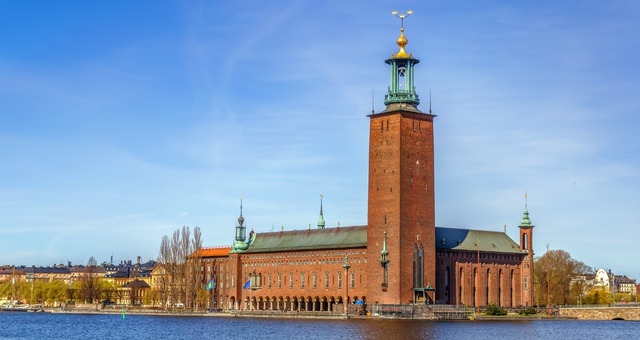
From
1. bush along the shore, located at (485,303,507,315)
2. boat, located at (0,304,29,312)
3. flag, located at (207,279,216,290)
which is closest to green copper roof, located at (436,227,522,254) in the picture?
bush along the shore, located at (485,303,507,315)

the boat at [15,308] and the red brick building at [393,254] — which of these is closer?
the red brick building at [393,254]

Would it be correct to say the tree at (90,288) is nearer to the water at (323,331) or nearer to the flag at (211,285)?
the flag at (211,285)

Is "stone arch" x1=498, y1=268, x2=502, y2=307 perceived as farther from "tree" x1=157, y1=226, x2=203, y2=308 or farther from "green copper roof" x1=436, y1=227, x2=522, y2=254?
"tree" x1=157, y1=226, x2=203, y2=308

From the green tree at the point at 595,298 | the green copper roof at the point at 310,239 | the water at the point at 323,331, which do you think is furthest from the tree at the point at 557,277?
the water at the point at 323,331

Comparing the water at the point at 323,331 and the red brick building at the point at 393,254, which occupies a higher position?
the red brick building at the point at 393,254

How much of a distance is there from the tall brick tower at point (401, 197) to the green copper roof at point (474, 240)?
7.59 metres

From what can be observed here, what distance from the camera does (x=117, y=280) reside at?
194750 mm

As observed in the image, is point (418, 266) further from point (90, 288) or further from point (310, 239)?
point (90, 288)

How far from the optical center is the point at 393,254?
95000mm

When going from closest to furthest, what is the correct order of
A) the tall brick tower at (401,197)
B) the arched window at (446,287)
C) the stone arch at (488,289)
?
the tall brick tower at (401,197) < the arched window at (446,287) < the stone arch at (488,289)

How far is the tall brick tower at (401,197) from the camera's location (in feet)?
311

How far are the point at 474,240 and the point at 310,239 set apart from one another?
1725 cm

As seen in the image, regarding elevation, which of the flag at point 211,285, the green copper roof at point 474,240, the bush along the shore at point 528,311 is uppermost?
the green copper roof at point 474,240

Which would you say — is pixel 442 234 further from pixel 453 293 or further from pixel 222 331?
pixel 222 331
